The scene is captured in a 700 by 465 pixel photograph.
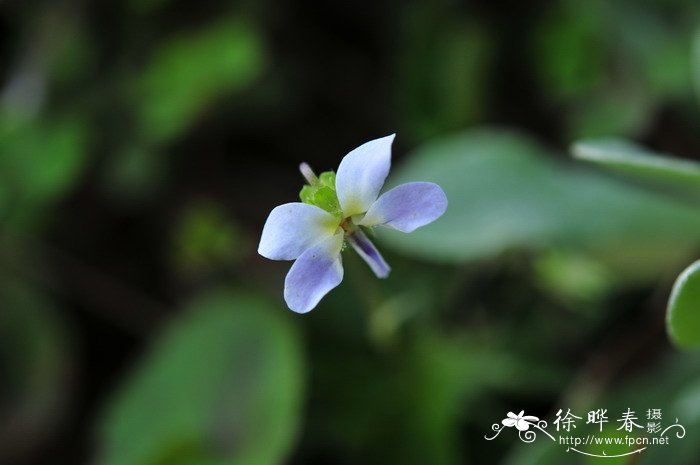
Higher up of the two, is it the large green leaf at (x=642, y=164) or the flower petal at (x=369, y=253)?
the large green leaf at (x=642, y=164)

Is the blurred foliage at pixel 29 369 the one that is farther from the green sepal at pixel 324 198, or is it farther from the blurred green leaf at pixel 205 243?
the green sepal at pixel 324 198

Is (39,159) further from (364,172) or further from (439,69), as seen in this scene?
(364,172)

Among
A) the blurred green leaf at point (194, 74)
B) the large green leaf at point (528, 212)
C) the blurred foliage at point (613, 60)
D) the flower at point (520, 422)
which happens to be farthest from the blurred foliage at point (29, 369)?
the blurred foliage at point (613, 60)

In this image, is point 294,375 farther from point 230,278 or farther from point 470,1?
point 470,1

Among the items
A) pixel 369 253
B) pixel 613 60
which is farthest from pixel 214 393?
pixel 613 60

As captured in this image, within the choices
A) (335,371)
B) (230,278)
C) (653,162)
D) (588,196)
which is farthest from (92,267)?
(653,162)

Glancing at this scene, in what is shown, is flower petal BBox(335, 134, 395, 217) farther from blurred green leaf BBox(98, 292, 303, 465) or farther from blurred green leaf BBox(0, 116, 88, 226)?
blurred green leaf BBox(0, 116, 88, 226)

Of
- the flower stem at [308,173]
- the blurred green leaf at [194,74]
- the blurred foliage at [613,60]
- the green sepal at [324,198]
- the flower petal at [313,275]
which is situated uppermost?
the blurred green leaf at [194,74]
